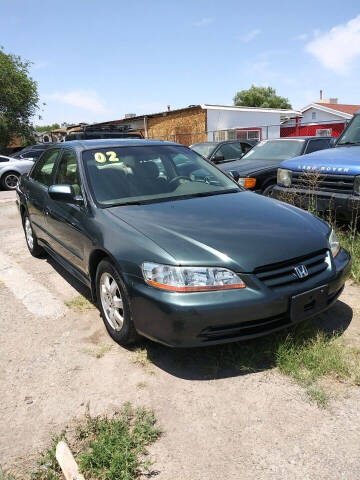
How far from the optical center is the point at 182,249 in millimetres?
2621

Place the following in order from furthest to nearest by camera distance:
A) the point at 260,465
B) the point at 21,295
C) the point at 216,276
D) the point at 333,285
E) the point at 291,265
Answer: the point at 21,295 → the point at 333,285 → the point at 291,265 → the point at 216,276 → the point at 260,465

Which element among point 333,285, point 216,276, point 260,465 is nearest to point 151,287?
point 216,276

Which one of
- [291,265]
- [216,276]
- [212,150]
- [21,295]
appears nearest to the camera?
[216,276]

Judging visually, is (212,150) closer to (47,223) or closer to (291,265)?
Result: (47,223)

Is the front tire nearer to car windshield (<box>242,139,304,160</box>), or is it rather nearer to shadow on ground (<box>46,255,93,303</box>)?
shadow on ground (<box>46,255,93,303</box>)

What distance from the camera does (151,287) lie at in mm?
2578

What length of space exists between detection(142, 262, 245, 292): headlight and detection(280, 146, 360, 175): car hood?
3.07m

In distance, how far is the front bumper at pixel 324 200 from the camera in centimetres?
Result: 484

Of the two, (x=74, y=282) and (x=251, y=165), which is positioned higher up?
(x=251, y=165)

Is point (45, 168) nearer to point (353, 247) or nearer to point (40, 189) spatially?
point (40, 189)

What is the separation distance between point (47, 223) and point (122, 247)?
2.03 meters

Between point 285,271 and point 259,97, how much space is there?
58.5 m

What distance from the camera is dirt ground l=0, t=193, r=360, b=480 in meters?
2.03

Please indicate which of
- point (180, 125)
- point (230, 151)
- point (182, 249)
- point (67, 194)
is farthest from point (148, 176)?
point (180, 125)
